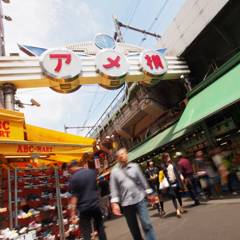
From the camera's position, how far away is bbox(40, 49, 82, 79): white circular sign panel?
1148 centimetres

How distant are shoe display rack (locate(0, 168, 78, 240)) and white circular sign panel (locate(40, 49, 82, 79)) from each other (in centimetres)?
415

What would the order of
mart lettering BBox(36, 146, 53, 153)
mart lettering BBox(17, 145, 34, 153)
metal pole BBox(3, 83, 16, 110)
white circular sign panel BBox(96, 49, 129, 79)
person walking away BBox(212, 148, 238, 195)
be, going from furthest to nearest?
white circular sign panel BBox(96, 49, 129, 79)
metal pole BBox(3, 83, 16, 110)
person walking away BBox(212, 148, 238, 195)
mart lettering BBox(36, 146, 53, 153)
mart lettering BBox(17, 145, 34, 153)

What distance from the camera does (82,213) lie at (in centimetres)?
524

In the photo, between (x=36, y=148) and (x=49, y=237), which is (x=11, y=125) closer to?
(x=36, y=148)

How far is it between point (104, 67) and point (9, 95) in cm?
412

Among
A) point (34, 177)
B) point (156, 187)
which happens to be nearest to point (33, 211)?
point (34, 177)

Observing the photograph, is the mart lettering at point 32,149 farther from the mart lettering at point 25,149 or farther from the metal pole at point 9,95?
the metal pole at point 9,95

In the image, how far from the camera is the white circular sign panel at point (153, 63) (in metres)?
13.2

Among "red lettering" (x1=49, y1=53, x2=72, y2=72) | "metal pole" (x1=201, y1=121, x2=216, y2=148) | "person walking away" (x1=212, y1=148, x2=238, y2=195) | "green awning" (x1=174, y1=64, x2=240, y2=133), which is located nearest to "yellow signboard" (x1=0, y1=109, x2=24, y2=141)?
"red lettering" (x1=49, y1=53, x2=72, y2=72)

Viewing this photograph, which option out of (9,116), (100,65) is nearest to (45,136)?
(9,116)

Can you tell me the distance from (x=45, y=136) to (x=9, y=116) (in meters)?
1.23

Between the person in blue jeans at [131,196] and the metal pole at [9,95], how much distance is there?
7480 mm

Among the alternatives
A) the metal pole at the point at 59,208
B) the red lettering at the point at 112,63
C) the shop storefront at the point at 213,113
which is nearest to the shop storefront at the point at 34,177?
the metal pole at the point at 59,208

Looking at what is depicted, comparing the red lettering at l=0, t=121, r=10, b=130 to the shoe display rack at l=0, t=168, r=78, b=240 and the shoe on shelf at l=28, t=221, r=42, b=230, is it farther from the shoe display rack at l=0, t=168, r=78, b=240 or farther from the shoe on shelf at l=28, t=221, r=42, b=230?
the shoe on shelf at l=28, t=221, r=42, b=230
